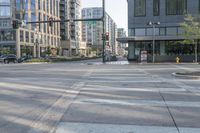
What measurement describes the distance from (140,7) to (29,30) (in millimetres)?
50381

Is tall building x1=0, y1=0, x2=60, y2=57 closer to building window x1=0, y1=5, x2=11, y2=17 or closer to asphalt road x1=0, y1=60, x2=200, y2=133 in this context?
building window x1=0, y1=5, x2=11, y2=17

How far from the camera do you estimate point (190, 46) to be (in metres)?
56.2

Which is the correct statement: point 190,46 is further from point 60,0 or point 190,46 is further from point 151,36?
point 60,0

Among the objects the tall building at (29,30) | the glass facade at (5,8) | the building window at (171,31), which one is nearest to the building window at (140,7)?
the building window at (171,31)

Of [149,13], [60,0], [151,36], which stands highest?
[60,0]

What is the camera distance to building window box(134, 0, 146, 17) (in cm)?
5881

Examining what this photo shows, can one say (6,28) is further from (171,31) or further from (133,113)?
(133,113)

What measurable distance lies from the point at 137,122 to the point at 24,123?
2581mm

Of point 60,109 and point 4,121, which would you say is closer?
point 4,121

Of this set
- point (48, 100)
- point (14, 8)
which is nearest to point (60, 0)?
point (14, 8)

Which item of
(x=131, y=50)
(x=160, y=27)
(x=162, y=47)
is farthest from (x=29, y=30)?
(x=162, y=47)

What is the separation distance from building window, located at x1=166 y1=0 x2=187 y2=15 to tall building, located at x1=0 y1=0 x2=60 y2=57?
35170 mm

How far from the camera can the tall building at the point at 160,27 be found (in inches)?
2211

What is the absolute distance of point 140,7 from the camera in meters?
58.9
